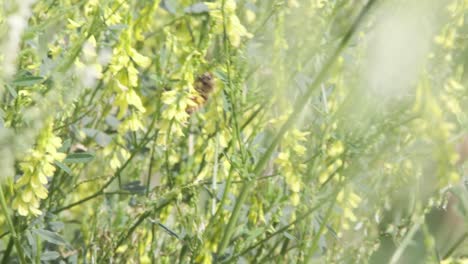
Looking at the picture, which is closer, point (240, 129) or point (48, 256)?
point (240, 129)

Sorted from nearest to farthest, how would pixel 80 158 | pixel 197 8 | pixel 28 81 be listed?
pixel 28 81 < pixel 80 158 < pixel 197 8

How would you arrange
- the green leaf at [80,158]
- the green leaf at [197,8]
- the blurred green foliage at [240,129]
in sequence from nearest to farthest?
1. the blurred green foliage at [240,129]
2. the green leaf at [80,158]
3. the green leaf at [197,8]

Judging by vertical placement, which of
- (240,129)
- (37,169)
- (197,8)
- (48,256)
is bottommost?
(48,256)

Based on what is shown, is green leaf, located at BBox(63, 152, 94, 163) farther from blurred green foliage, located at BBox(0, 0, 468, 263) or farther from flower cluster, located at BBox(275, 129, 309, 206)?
flower cluster, located at BBox(275, 129, 309, 206)

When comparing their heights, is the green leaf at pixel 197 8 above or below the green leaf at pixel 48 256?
above

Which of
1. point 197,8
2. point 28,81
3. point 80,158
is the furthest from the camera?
point 197,8

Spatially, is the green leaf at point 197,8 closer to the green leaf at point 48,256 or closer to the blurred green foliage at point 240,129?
the blurred green foliage at point 240,129

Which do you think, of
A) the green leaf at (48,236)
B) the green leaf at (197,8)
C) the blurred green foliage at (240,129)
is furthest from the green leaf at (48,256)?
the green leaf at (197,8)

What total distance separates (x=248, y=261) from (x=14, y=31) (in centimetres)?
106

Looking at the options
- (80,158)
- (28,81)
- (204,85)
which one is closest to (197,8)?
(204,85)

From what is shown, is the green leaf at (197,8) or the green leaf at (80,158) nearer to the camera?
the green leaf at (80,158)

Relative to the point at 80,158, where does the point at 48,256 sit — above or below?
below

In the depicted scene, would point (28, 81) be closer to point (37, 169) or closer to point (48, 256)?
point (37, 169)

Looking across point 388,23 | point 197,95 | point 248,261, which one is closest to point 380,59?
point 388,23
